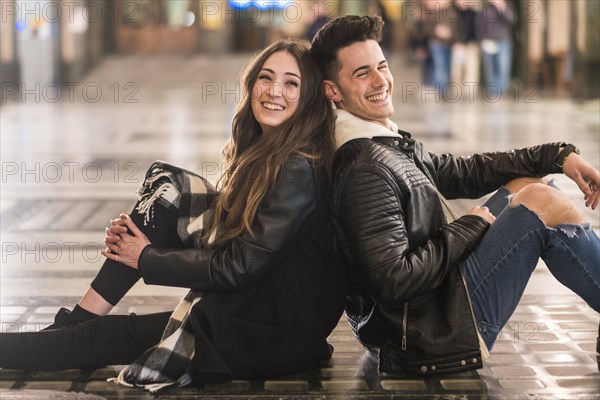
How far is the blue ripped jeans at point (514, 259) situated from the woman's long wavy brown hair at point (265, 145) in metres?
0.61

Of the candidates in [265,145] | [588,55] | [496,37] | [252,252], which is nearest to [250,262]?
[252,252]

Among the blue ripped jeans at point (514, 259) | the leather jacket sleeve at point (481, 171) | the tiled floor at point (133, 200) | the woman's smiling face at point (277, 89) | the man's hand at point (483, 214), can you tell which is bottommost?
the tiled floor at point (133, 200)

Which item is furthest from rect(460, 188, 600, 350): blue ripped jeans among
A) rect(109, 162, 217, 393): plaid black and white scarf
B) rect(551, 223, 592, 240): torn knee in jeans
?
rect(109, 162, 217, 393): plaid black and white scarf

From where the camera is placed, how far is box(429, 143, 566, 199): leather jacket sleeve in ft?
13.7

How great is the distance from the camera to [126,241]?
363 cm

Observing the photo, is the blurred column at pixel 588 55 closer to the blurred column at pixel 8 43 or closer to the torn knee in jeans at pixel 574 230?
the blurred column at pixel 8 43

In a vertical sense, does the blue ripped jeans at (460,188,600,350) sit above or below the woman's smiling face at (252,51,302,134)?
below

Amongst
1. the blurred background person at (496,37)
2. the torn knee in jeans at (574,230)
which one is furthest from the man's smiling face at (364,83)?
the blurred background person at (496,37)

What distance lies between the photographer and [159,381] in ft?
11.8

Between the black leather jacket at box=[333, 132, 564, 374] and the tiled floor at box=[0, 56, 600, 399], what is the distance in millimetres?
182

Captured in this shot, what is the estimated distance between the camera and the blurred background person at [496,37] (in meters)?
18.6

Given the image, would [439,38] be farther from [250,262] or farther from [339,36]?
[250,262]

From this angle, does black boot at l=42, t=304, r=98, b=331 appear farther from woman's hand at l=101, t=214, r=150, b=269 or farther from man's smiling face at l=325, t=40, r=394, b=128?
man's smiling face at l=325, t=40, r=394, b=128

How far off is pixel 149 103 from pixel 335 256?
16569 mm
